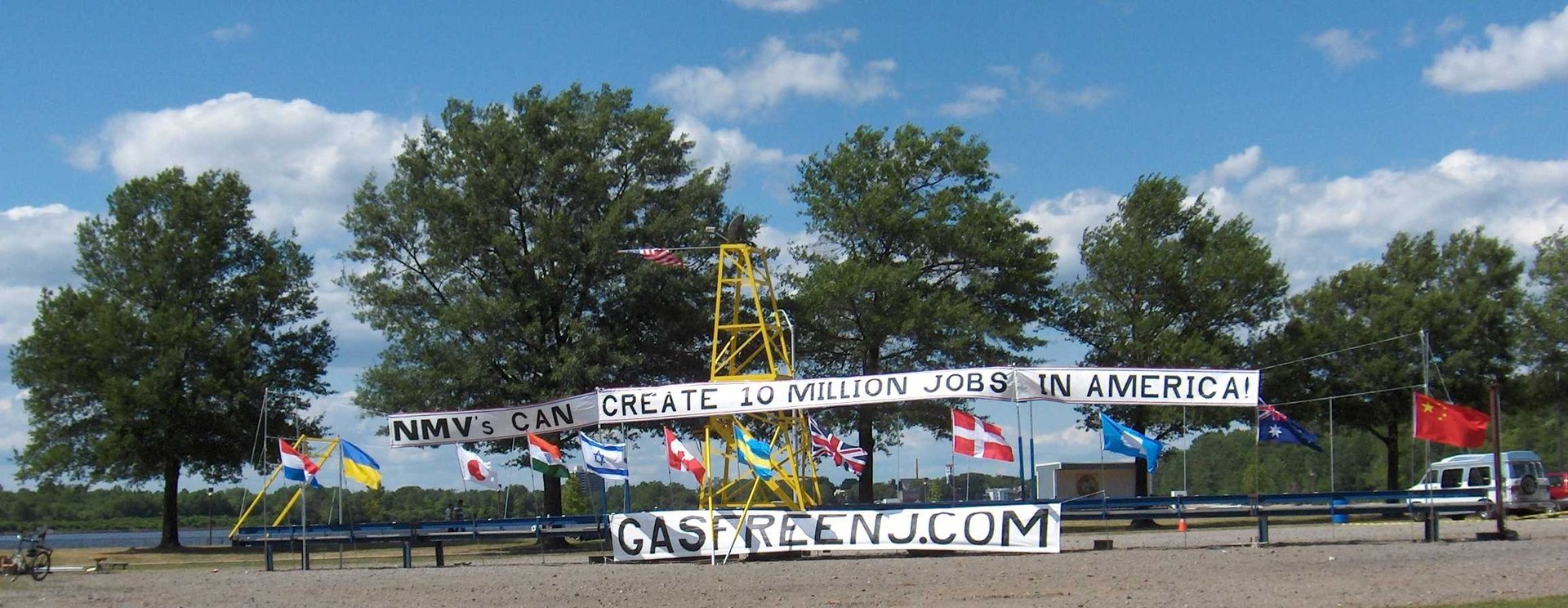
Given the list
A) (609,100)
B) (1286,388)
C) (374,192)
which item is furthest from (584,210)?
(1286,388)

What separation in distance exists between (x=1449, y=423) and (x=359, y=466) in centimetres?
2136

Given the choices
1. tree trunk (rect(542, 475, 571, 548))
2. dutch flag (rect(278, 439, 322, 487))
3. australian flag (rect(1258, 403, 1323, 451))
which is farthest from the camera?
tree trunk (rect(542, 475, 571, 548))

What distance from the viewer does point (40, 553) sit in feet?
89.5

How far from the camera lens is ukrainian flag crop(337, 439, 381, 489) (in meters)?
27.2

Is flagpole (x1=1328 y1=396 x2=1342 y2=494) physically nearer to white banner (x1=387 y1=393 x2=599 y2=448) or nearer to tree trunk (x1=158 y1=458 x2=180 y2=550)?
white banner (x1=387 y1=393 x2=599 y2=448)

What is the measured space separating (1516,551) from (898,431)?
2380 centimetres

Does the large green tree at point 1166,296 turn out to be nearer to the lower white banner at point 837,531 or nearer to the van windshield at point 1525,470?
the van windshield at point 1525,470

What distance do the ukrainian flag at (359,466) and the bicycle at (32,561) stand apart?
6.09 meters

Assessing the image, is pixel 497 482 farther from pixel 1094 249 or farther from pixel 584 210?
pixel 1094 249

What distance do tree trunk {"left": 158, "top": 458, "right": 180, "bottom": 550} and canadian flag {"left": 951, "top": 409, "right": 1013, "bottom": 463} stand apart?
96.8 ft

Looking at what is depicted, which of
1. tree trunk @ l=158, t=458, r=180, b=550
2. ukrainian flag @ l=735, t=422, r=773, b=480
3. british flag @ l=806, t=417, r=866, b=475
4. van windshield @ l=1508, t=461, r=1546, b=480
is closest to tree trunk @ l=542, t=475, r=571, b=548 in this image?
british flag @ l=806, t=417, r=866, b=475

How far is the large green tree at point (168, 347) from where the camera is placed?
43062 millimetres

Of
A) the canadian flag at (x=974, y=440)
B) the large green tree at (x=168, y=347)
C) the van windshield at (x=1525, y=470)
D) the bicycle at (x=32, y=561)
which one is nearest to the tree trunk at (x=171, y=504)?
the large green tree at (x=168, y=347)

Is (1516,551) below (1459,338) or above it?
below
